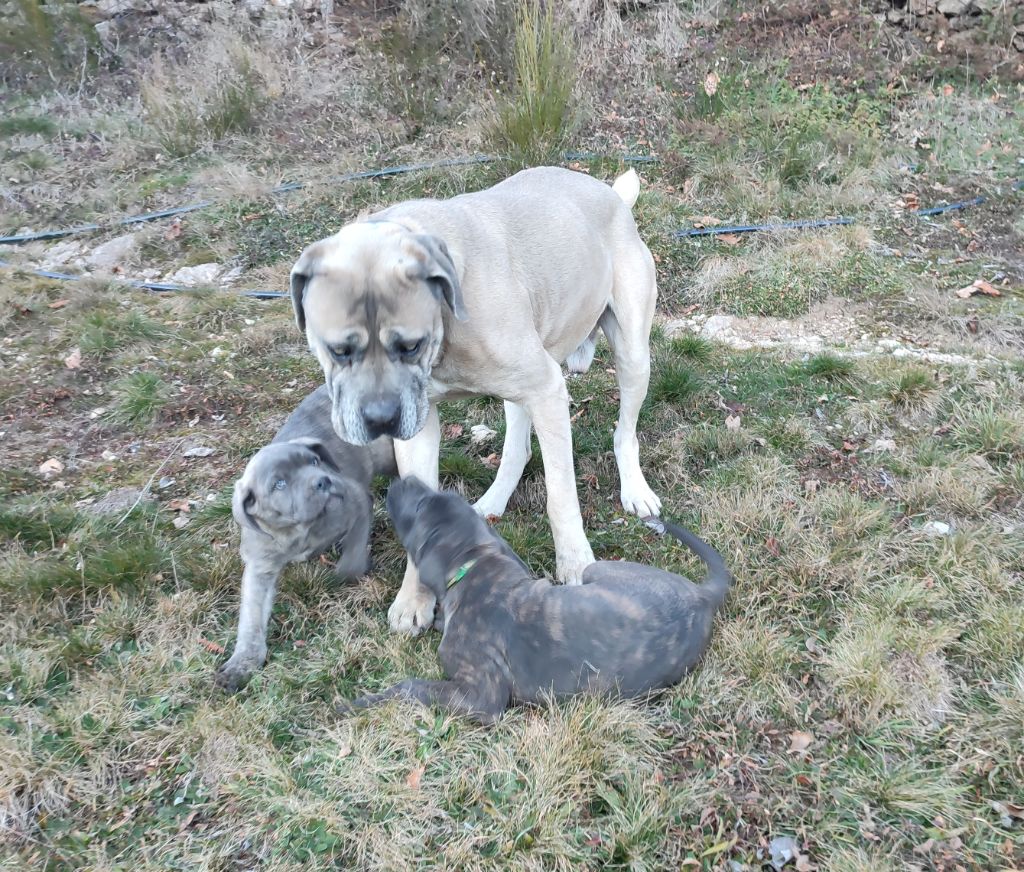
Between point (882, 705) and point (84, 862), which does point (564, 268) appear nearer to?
point (882, 705)

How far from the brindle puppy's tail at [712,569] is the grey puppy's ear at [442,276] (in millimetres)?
1388

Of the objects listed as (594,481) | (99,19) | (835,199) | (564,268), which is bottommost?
(594,481)

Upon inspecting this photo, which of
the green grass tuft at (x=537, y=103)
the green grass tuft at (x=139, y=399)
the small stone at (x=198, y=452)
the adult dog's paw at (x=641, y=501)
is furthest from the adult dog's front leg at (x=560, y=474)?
the green grass tuft at (x=537, y=103)

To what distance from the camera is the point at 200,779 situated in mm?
2879

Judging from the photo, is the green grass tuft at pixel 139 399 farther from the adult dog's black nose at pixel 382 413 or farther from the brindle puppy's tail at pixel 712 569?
the brindle puppy's tail at pixel 712 569

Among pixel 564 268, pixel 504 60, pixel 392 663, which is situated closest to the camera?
pixel 392 663

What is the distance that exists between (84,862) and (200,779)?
0.41 meters

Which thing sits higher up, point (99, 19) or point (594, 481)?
point (99, 19)

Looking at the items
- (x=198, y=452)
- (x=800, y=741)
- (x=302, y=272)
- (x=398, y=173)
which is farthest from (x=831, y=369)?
(x=398, y=173)

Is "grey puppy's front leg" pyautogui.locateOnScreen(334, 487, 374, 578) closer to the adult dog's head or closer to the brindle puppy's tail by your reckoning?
the adult dog's head

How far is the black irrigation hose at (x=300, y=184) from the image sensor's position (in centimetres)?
779

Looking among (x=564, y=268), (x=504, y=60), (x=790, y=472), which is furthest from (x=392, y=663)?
(x=504, y=60)

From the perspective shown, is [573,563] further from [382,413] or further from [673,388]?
[673,388]

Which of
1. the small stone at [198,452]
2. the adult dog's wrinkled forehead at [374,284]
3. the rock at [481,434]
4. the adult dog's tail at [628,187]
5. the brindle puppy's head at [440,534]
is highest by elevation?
the adult dog's wrinkled forehead at [374,284]
